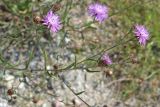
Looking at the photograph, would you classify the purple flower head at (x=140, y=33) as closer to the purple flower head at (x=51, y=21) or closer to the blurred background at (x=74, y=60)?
the blurred background at (x=74, y=60)

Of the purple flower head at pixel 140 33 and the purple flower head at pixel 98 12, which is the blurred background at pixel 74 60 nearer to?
the purple flower head at pixel 98 12

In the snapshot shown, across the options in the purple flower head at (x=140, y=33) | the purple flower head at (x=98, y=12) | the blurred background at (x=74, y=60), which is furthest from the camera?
the blurred background at (x=74, y=60)

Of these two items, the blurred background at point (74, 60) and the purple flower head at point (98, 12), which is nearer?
the purple flower head at point (98, 12)

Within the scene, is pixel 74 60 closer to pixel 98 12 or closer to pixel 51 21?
pixel 98 12

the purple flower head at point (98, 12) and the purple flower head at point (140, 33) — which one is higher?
the purple flower head at point (98, 12)

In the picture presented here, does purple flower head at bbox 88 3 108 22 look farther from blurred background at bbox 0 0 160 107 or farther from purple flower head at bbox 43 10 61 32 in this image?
purple flower head at bbox 43 10 61 32

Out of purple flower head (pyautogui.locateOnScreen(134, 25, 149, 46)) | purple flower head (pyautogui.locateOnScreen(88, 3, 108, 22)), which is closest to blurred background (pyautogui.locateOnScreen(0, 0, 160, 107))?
purple flower head (pyautogui.locateOnScreen(88, 3, 108, 22))

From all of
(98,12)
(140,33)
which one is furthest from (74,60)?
(140,33)

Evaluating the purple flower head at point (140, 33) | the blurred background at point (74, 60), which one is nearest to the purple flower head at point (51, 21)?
the blurred background at point (74, 60)

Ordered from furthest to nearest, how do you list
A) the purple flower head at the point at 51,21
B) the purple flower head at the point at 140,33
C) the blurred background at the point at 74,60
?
the blurred background at the point at 74,60 → the purple flower head at the point at 140,33 → the purple flower head at the point at 51,21
